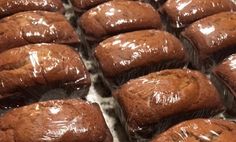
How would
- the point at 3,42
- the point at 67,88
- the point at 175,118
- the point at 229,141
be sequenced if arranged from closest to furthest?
the point at 229,141
the point at 175,118
the point at 67,88
the point at 3,42

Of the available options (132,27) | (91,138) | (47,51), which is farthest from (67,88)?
(132,27)

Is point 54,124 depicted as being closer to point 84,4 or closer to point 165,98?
point 165,98

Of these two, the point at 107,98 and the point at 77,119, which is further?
the point at 107,98

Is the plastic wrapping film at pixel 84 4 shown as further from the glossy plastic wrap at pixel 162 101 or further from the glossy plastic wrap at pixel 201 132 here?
the glossy plastic wrap at pixel 201 132

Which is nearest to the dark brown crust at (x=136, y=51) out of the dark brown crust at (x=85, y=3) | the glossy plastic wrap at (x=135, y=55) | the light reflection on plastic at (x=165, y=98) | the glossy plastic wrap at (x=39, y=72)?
the glossy plastic wrap at (x=135, y=55)

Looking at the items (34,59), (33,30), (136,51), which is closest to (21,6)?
(33,30)

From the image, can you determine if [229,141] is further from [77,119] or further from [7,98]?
[7,98]
